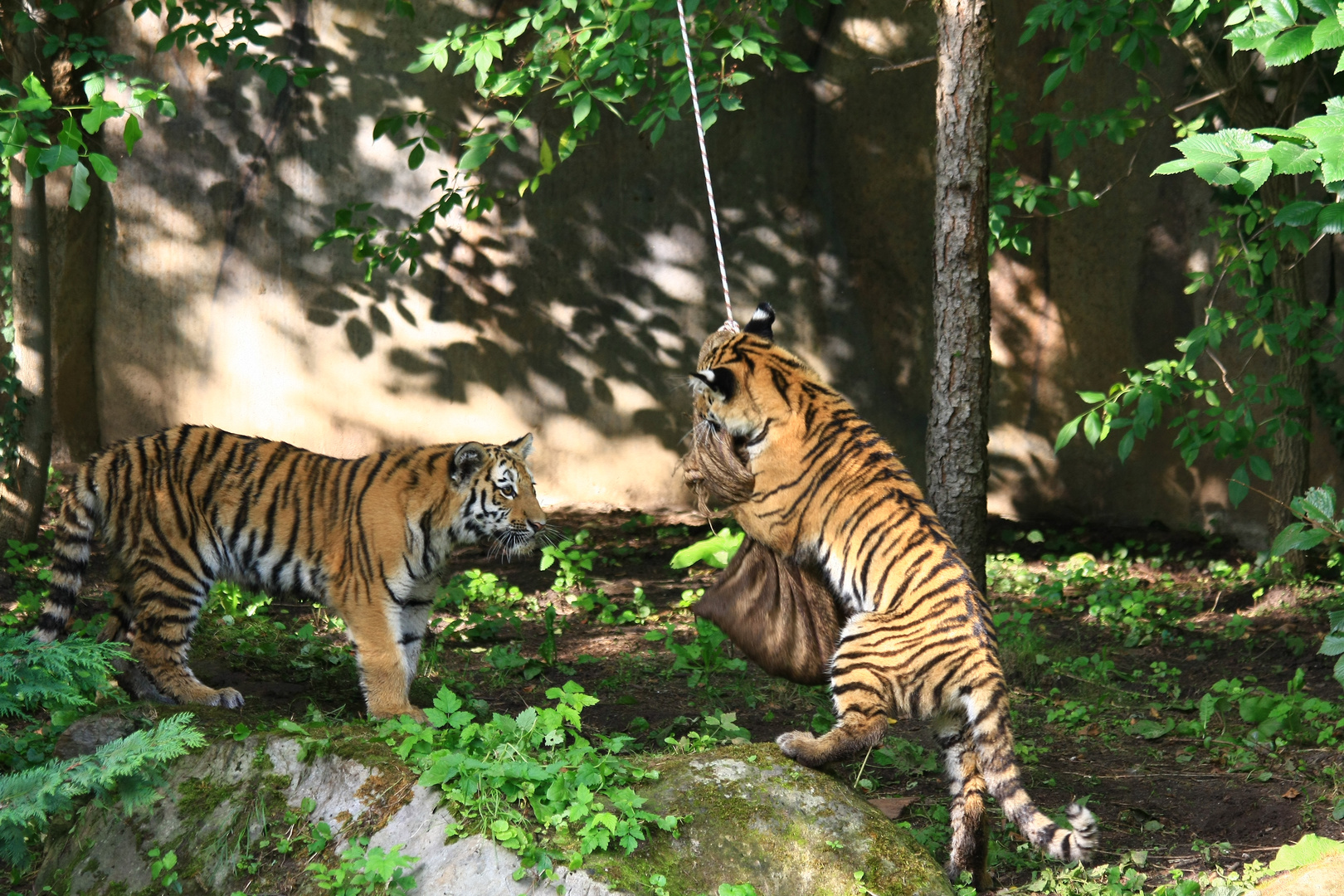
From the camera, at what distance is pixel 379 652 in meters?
4.33

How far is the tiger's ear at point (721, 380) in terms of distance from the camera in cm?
373

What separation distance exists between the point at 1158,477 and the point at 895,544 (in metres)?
5.10

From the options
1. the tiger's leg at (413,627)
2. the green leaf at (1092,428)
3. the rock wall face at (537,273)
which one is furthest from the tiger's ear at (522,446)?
the rock wall face at (537,273)

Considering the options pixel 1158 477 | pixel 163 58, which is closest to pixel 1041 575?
pixel 1158 477

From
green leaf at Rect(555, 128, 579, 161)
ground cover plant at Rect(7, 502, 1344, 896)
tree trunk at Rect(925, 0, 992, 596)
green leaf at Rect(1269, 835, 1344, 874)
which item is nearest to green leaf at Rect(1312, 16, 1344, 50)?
ground cover plant at Rect(7, 502, 1344, 896)

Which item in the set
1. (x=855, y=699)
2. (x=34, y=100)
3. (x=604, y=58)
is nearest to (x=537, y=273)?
(x=604, y=58)

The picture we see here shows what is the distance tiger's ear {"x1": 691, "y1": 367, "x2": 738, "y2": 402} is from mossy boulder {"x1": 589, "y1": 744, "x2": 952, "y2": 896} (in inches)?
47.5

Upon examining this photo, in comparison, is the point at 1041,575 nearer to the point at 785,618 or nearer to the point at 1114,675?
the point at 1114,675

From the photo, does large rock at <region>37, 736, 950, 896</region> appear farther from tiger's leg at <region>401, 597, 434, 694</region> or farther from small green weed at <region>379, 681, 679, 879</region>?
tiger's leg at <region>401, 597, 434, 694</region>

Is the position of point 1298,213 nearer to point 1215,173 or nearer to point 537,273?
point 1215,173

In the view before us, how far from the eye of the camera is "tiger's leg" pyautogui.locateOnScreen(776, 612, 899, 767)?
3.25 meters

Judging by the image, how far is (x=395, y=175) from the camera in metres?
8.50

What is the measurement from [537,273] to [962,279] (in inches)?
173

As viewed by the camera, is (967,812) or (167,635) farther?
(167,635)
